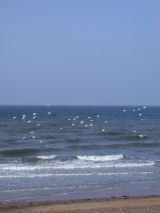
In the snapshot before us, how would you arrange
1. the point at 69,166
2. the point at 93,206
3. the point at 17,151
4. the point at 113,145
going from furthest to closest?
the point at 113,145 < the point at 17,151 < the point at 69,166 < the point at 93,206

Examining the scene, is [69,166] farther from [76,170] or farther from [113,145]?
[113,145]

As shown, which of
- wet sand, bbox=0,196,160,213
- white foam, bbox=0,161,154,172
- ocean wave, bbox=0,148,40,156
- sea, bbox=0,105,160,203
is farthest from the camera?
ocean wave, bbox=0,148,40,156

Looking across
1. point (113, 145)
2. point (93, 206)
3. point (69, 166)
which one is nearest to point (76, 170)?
point (69, 166)

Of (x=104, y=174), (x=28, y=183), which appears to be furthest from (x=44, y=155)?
(x=28, y=183)

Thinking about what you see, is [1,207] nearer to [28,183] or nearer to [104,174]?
[28,183]

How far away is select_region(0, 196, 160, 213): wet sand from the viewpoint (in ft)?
42.1

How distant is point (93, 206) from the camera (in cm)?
1334

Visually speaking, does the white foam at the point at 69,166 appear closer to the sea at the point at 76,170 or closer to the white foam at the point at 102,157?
the sea at the point at 76,170

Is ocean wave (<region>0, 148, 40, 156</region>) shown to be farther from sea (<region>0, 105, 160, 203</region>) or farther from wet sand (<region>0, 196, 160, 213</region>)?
wet sand (<region>0, 196, 160, 213</region>)

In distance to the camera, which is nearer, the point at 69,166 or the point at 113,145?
the point at 69,166

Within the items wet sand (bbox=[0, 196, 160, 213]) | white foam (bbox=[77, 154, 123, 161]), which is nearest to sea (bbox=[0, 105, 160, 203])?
white foam (bbox=[77, 154, 123, 161])

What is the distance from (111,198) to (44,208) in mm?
2303

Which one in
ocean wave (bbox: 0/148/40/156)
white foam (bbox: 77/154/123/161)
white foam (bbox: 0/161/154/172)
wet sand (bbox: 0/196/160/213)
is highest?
wet sand (bbox: 0/196/160/213)

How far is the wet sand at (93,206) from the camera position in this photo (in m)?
12.8
